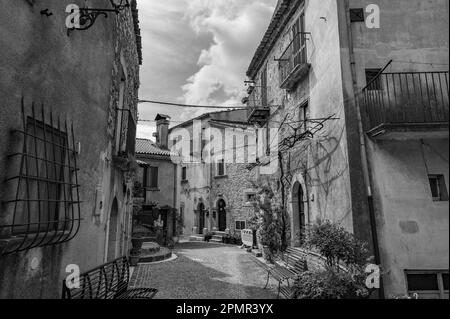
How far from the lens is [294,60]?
9.73 meters

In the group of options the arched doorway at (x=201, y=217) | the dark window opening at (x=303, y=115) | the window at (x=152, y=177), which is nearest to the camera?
the dark window opening at (x=303, y=115)

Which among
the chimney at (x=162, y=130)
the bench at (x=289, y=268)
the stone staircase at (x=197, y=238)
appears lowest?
the stone staircase at (x=197, y=238)

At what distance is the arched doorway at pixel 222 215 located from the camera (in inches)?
846

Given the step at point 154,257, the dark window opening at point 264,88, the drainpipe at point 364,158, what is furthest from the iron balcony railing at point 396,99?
the step at point 154,257

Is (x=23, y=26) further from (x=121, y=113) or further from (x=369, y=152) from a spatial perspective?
(x=369, y=152)

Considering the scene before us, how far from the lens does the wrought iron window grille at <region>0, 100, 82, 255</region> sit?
121 inches

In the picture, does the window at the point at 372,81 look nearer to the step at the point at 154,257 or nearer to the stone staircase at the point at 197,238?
the step at the point at 154,257

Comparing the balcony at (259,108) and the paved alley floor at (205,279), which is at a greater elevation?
the balcony at (259,108)

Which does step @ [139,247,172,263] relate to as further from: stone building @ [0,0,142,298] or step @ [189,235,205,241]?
step @ [189,235,205,241]

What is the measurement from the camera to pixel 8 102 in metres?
3.04

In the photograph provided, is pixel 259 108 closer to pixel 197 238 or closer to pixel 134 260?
pixel 134 260

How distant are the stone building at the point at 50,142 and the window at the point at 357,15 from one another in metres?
5.77

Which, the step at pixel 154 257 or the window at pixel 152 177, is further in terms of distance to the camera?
the window at pixel 152 177
